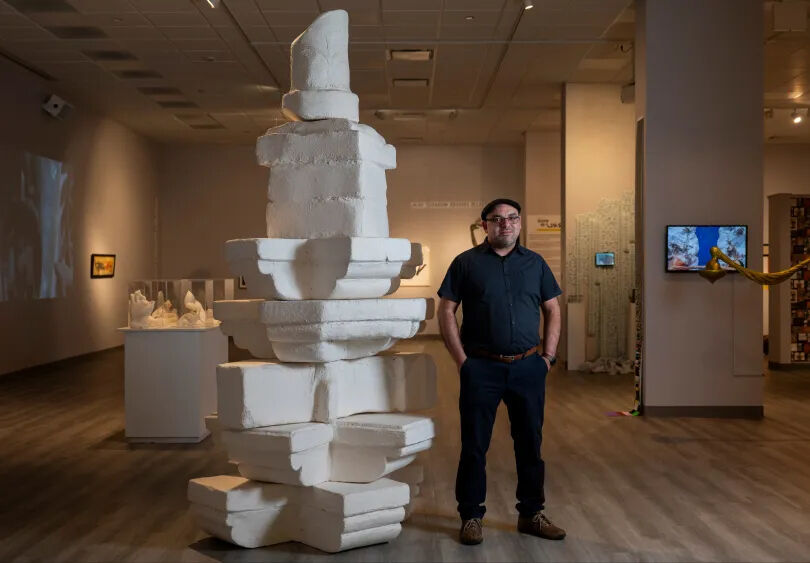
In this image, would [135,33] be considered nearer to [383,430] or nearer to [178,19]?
[178,19]

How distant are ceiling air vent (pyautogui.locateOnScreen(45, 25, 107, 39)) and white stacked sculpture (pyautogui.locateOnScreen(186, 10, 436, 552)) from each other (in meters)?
6.09

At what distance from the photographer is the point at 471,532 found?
14.6 feet

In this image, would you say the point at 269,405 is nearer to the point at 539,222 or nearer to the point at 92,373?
the point at 92,373

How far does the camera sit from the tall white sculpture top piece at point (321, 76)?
15.4 feet

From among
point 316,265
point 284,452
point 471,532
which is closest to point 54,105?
point 316,265

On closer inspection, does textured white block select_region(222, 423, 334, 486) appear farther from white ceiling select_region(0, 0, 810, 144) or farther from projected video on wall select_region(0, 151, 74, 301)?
projected video on wall select_region(0, 151, 74, 301)

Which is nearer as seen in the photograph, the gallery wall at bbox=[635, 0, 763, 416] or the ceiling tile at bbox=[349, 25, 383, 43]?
the gallery wall at bbox=[635, 0, 763, 416]

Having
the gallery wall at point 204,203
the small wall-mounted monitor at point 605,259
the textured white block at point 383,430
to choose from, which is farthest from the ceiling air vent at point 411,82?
the textured white block at point 383,430

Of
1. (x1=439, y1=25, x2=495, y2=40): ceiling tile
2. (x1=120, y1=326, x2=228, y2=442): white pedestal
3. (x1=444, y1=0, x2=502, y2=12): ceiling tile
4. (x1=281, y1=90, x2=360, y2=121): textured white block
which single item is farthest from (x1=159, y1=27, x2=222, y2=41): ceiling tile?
(x1=281, y1=90, x2=360, y2=121): textured white block

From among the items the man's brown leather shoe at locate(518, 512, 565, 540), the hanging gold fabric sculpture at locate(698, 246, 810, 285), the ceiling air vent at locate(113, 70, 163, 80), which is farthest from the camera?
the ceiling air vent at locate(113, 70, 163, 80)

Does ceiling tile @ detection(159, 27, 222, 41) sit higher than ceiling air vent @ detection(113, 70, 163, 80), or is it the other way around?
ceiling air vent @ detection(113, 70, 163, 80)

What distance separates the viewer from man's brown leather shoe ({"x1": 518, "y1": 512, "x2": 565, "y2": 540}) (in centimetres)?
453

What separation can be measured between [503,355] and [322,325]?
0.93 m

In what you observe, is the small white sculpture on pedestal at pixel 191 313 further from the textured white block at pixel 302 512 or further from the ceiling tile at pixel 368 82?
the ceiling tile at pixel 368 82
